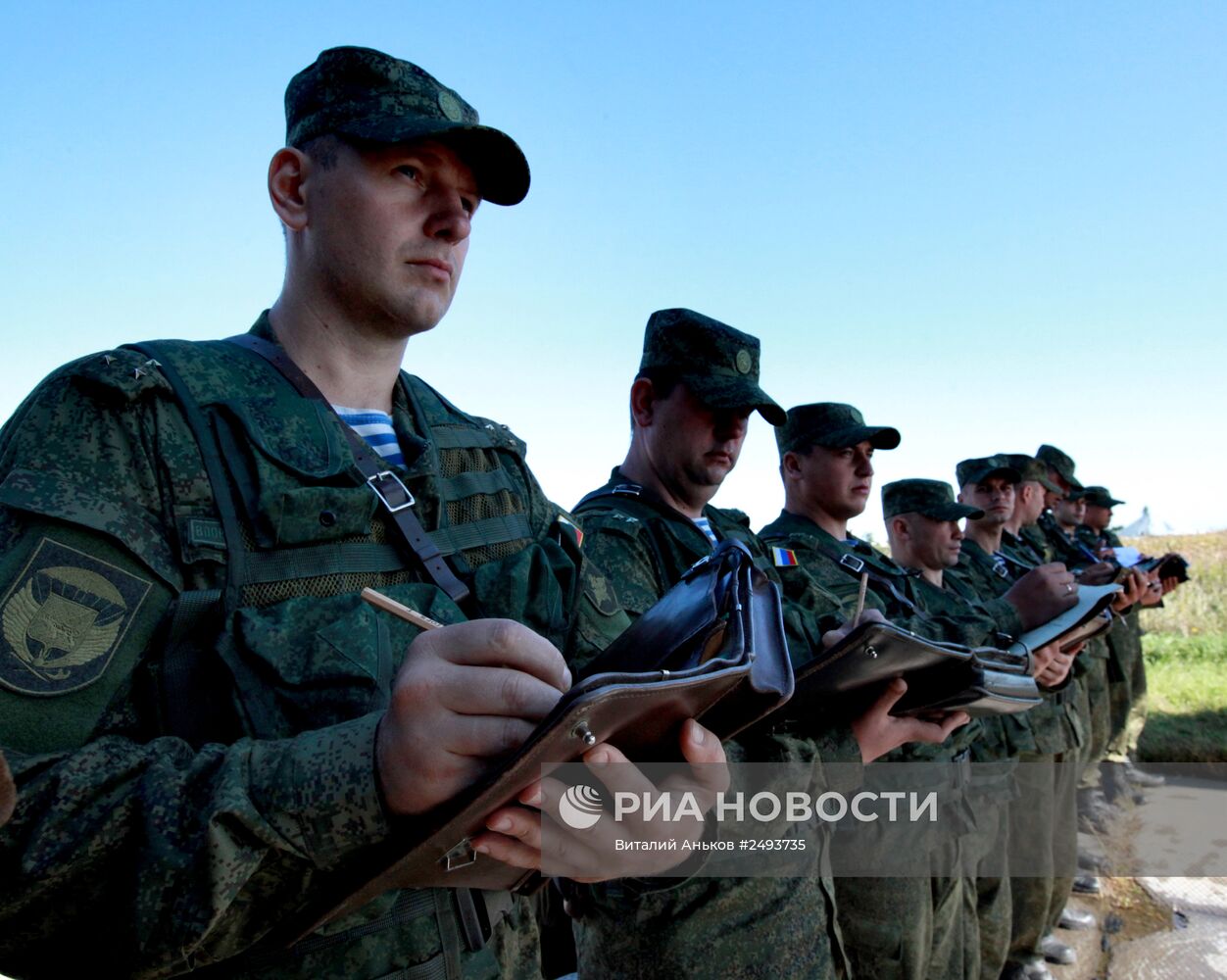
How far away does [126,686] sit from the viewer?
1.20 m

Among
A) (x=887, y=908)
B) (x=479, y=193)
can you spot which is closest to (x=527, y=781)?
(x=479, y=193)

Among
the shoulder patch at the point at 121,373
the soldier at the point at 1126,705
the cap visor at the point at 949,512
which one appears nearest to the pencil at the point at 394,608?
the shoulder patch at the point at 121,373

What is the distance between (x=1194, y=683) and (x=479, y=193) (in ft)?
47.4

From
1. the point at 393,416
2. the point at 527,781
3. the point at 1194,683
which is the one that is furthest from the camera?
the point at 1194,683

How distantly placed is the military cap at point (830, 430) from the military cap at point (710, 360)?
126cm

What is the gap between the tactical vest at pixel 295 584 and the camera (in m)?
1.22

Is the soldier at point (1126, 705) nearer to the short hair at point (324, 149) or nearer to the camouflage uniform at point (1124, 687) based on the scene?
the camouflage uniform at point (1124, 687)

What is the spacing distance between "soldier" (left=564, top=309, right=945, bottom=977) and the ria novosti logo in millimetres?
1106

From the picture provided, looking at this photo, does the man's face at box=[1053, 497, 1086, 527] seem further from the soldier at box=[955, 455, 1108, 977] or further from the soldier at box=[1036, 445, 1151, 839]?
the soldier at box=[955, 455, 1108, 977]

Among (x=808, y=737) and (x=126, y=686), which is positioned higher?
(x=126, y=686)

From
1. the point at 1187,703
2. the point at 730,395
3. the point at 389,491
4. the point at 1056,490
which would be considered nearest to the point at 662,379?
the point at 730,395

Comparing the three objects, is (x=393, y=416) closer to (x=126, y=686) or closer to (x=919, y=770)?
(x=126, y=686)

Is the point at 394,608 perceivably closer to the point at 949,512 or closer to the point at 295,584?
the point at 295,584

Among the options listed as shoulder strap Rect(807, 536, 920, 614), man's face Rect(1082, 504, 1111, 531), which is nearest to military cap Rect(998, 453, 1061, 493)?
man's face Rect(1082, 504, 1111, 531)
